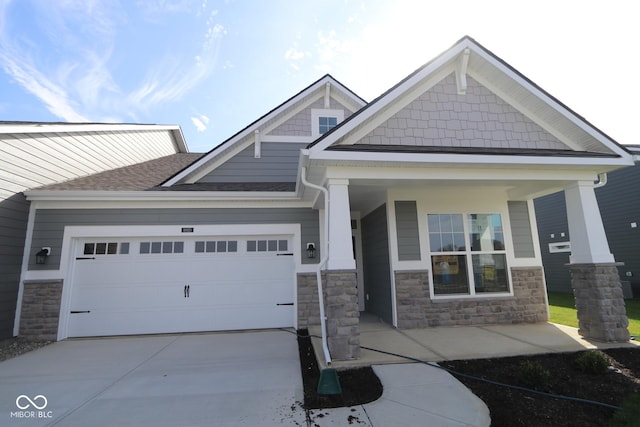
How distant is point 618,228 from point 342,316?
568 inches

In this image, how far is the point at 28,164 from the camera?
21.6ft

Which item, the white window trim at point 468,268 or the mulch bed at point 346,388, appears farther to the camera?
the white window trim at point 468,268

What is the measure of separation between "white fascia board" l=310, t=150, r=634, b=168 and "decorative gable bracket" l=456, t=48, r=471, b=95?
1.47 meters

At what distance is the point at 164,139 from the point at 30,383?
10.1 metres

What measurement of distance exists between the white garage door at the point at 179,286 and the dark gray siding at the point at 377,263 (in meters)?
2.23

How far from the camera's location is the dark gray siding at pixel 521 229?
7266mm

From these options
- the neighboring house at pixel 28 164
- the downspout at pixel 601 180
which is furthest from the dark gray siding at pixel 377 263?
the neighboring house at pixel 28 164

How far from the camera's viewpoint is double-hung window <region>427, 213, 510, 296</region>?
6.96 meters

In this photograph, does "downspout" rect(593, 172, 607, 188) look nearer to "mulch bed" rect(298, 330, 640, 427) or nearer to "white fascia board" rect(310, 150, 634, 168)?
"white fascia board" rect(310, 150, 634, 168)

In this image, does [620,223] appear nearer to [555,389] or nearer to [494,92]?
[494,92]

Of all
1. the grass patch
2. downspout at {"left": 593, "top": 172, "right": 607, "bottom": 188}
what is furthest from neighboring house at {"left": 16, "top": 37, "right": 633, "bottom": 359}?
the grass patch

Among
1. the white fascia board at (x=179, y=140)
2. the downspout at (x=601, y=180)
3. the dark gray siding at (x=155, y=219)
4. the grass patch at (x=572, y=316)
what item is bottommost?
the grass patch at (x=572, y=316)

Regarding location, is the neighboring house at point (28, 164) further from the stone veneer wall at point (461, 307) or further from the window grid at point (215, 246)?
the stone veneer wall at point (461, 307)

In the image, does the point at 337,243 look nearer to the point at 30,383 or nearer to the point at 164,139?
the point at 30,383
